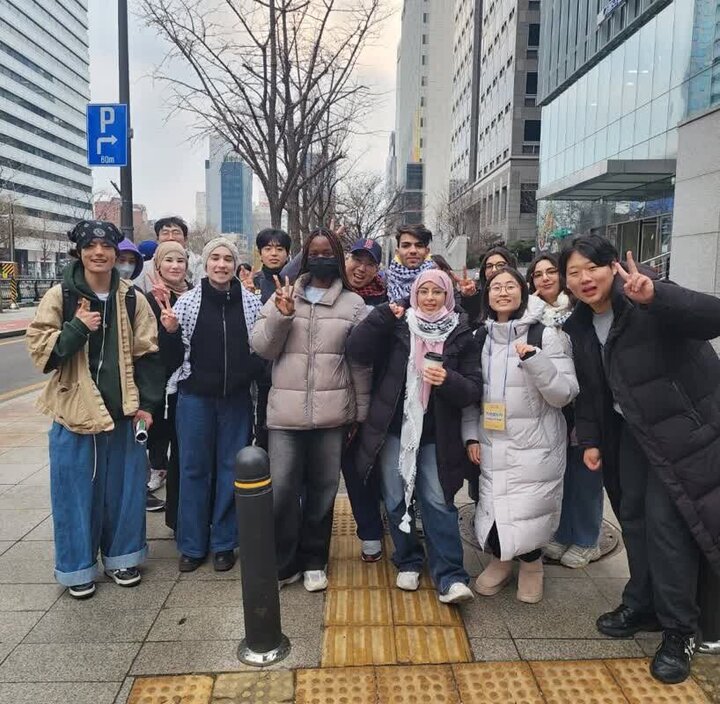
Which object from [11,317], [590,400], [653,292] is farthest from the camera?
[11,317]

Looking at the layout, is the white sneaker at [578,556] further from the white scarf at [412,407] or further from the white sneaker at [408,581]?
the white scarf at [412,407]

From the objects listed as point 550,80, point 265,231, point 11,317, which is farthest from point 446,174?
point 265,231

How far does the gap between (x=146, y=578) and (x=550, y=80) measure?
126 feet

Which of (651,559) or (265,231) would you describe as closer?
(651,559)

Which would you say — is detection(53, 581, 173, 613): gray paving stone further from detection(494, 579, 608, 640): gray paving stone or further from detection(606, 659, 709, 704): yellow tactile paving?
detection(606, 659, 709, 704): yellow tactile paving

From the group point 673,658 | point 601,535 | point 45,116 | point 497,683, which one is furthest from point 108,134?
point 45,116

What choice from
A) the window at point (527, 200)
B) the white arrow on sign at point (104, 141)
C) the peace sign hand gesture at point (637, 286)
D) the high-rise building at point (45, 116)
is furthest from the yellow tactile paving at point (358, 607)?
the high-rise building at point (45, 116)

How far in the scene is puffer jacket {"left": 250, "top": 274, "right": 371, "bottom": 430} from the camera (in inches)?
127

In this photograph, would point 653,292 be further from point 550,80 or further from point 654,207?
point 550,80

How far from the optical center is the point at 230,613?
307 cm

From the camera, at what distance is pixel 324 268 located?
3277 mm

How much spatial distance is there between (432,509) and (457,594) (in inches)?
17.1

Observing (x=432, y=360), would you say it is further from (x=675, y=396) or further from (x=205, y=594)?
(x=205, y=594)

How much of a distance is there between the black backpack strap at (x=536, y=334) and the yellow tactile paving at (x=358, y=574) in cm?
157
